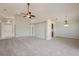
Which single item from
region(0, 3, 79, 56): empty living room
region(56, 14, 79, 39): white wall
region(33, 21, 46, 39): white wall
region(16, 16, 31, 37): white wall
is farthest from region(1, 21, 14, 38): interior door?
region(56, 14, 79, 39): white wall

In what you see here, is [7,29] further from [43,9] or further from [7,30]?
[43,9]

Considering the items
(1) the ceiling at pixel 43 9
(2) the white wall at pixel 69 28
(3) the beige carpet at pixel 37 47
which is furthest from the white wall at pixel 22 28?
(2) the white wall at pixel 69 28

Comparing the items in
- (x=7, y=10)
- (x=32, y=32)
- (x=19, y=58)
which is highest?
(x=7, y=10)

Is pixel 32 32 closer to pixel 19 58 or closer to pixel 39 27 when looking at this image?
pixel 39 27

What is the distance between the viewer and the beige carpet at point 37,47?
2228 millimetres

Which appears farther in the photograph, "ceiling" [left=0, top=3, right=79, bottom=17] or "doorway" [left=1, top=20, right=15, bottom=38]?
"doorway" [left=1, top=20, right=15, bottom=38]

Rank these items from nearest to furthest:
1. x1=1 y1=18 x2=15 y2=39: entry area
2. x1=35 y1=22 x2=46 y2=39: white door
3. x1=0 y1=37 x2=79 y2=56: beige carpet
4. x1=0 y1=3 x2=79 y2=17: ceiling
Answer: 1. x1=0 y1=3 x2=79 y2=17: ceiling
2. x1=0 y1=37 x2=79 y2=56: beige carpet
3. x1=1 y1=18 x2=15 y2=39: entry area
4. x1=35 y1=22 x2=46 y2=39: white door

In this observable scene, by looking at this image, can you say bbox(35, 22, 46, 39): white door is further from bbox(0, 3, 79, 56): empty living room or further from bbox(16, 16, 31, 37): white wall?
bbox(16, 16, 31, 37): white wall

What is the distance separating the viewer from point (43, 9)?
230 cm

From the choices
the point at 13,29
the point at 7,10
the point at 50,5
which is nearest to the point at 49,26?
the point at 50,5

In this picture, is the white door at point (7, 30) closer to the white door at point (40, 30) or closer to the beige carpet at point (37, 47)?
the beige carpet at point (37, 47)

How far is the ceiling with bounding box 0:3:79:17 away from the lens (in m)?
2.12

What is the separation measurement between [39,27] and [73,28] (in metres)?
0.65

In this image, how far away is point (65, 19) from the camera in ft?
7.63
